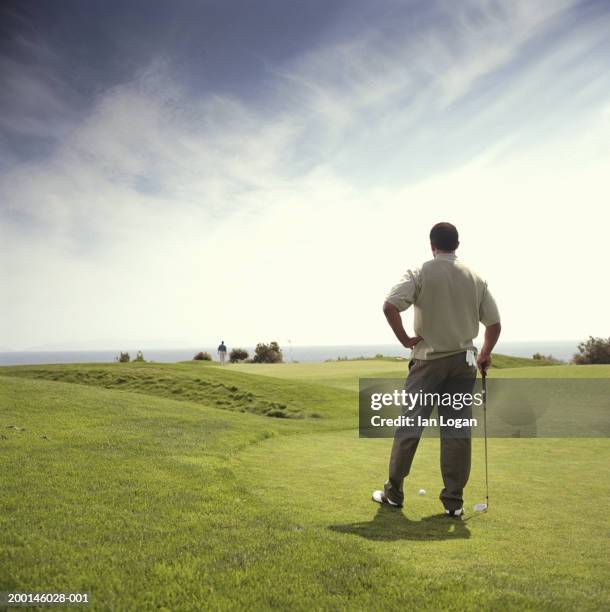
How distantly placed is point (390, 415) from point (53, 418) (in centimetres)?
975

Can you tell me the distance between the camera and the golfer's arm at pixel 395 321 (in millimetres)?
5289

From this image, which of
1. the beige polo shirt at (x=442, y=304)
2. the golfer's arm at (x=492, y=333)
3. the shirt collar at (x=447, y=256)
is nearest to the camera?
the beige polo shirt at (x=442, y=304)

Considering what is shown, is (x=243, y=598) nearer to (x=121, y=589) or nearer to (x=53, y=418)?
(x=121, y=589)

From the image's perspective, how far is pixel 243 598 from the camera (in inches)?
118

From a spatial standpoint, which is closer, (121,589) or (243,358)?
(121,589)

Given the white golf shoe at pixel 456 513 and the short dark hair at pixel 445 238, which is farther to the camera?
the short dark hair at pixel 445 238

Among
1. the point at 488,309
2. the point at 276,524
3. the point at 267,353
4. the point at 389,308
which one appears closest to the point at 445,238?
the point at 488,309

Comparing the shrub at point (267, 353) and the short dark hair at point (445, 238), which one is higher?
the short dark hair at point (445, 238)

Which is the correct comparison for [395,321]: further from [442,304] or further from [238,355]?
[238,355]

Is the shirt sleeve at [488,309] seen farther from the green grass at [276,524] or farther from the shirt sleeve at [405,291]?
the green grass at [276,524]

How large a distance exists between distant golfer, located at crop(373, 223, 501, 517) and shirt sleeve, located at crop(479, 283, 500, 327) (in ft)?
0.42

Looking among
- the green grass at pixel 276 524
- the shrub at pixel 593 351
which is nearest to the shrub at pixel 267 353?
the shrub at pixel 593 351

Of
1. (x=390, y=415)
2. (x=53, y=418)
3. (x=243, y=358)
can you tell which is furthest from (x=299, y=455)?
(x=243, y=358)

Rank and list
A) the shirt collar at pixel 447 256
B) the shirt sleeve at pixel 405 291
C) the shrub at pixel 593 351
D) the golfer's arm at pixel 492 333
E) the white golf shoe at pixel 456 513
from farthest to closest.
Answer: the shrub at pixel 593 351 → the golfer's arm at pixel 492 333 → the shirt collar at pixel 447 256 → the shirt sleeve at pixel 405 291 → the white golf shoe at pixel 456 513
